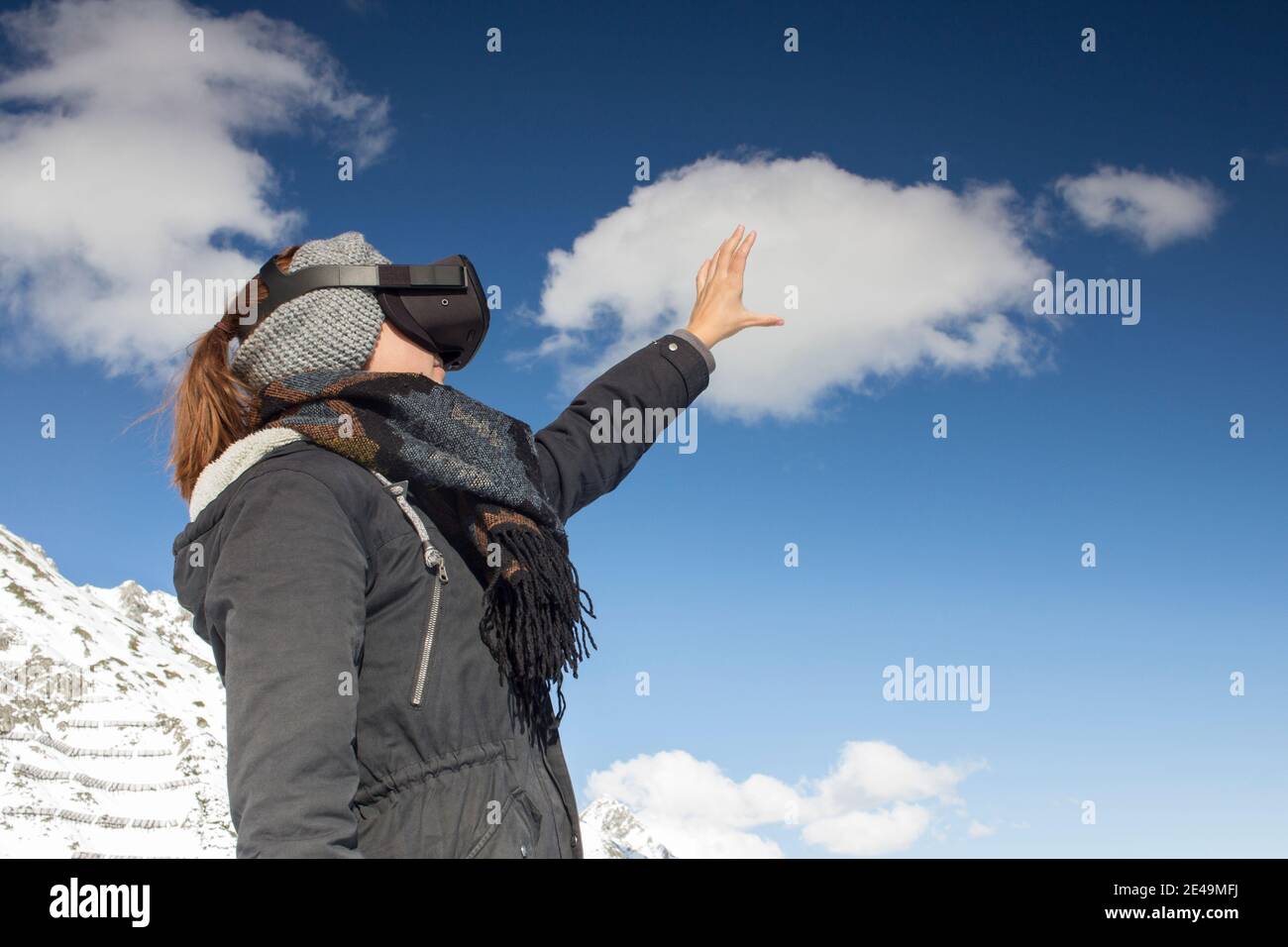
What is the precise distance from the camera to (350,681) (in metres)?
2.31

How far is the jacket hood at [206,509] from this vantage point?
8.97 feet

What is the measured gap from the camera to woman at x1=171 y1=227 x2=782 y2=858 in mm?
2234

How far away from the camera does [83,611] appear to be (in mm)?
127938

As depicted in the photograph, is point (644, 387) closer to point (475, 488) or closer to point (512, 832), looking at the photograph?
point (475, 488)

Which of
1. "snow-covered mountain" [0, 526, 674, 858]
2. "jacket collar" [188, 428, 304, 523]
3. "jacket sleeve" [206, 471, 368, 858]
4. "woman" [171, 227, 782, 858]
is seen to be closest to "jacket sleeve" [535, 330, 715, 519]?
"woman" [171, 227, 782, 858]

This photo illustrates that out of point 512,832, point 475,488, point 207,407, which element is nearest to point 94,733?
point 207,407

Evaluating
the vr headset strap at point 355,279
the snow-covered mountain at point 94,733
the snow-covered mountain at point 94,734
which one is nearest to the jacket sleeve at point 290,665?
the vr headset strap at point 355,279

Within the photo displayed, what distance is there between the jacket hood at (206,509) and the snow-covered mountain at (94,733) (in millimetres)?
64275

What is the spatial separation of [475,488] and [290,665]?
900mm

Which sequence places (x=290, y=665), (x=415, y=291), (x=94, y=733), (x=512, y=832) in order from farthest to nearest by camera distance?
(x=94, y=733) → (x=415, y=291) → (x=512, y=832) → (x=290, y=665)

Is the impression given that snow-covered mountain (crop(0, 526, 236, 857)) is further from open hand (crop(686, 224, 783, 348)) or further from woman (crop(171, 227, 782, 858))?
woman (crop(171, 227, 782, 858))
